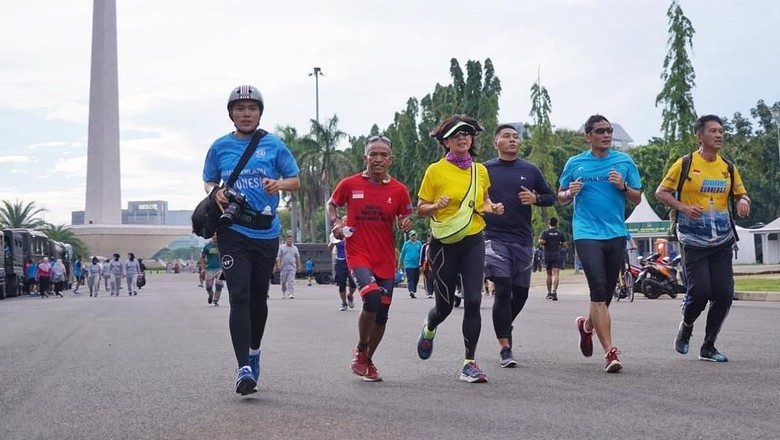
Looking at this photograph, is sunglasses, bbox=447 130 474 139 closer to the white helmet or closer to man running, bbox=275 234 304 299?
the white helmet

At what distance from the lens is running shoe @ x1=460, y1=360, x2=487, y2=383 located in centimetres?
690

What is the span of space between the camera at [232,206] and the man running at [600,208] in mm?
2778

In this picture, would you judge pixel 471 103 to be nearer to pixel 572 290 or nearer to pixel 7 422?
pixel 572 290

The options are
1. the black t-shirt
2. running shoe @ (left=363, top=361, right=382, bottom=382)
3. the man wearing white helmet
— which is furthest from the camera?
the black t-shirt

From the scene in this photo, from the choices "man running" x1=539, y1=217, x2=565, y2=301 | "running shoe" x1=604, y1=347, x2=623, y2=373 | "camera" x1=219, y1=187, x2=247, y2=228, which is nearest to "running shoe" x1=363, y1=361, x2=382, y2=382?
"camera" x1=219, y1=187, x2=247, y2=228

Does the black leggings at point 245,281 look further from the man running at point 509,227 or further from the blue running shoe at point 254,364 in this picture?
the man running at point 509,227

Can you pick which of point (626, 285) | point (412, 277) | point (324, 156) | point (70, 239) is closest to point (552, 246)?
point (626, 285)

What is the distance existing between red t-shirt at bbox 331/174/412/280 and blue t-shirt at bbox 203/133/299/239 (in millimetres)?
690

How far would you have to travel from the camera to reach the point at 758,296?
1994 centimetres

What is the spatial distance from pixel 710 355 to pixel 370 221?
9.98 ft

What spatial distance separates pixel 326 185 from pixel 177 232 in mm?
35233

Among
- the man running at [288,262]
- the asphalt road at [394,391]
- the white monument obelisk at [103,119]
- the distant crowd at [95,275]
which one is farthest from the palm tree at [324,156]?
the asphalt road at [394,391]

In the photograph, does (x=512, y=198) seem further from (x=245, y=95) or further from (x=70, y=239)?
(x=70, y=239)

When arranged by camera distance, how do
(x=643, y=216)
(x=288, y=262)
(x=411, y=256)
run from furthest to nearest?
(x=643, y=216) → (x=288, y=262) → (x=411, y=256)
